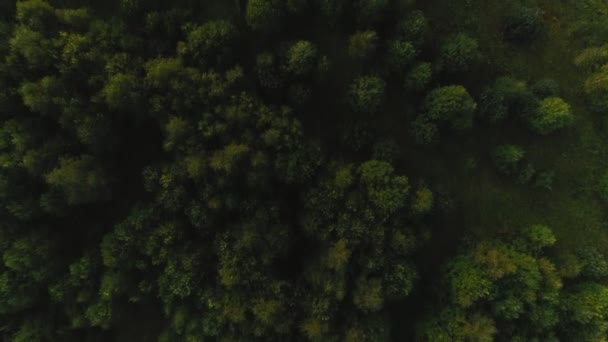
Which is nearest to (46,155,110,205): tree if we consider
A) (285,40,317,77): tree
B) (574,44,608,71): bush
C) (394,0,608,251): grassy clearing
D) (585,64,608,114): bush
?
(285,40,317,77): tree

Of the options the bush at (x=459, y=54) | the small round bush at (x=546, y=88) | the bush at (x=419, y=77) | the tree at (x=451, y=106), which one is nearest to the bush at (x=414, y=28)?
the bush at (x=419, y=77)

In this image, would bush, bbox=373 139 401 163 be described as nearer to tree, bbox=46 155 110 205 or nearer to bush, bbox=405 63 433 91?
bush, bbox=405 63 433 91

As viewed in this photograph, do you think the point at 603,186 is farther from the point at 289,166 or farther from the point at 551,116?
the point at 289,166

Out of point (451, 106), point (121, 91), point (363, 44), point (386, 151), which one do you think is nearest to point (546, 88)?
point (451, 106)

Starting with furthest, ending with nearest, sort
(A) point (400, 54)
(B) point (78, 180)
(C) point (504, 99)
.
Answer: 1. (C) point (504, 99)
2. (A) point (400, 54)
3. (B) point (78, 180)

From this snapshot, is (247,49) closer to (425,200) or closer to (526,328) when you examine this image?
(425,200)

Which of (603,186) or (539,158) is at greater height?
(539,158)

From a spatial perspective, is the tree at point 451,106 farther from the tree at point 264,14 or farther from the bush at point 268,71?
the tree at point 264,14
